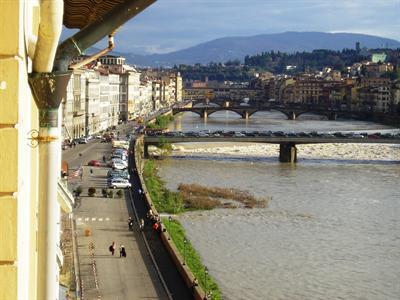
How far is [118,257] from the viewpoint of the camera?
12.7 metres

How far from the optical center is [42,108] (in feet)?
6.15

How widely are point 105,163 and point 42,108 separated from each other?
86.0ft

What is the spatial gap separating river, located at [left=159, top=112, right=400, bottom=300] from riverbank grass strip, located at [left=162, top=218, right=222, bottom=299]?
0.80 ft

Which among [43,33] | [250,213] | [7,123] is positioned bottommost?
[250,213]

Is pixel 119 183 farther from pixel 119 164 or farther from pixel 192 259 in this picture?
pixel 192 259

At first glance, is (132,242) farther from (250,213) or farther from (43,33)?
(43,33)

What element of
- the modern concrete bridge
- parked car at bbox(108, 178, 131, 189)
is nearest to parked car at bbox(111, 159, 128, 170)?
parked car at bbox(108, 178, 131, 189)

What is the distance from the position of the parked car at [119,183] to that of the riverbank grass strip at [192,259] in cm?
245

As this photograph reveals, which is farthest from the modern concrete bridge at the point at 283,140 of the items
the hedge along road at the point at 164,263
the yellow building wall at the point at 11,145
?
the yellow building wall at the point at 11,145

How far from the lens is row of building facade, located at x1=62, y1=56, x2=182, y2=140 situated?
37844 millimetres

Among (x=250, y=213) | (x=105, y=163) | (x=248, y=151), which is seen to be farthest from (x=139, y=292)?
(x=248, y=151)

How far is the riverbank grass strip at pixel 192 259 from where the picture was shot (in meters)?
11.9

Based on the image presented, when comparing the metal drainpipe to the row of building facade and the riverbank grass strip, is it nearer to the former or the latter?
the riverbank grass strip

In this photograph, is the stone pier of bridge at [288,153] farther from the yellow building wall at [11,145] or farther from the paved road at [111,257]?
the yellow building wall at [11,145]
